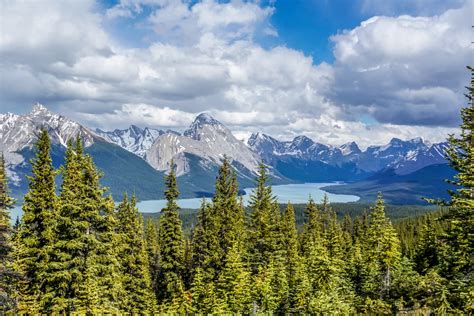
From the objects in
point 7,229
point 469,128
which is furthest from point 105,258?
point 469,128

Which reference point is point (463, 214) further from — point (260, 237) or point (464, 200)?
point (260, 237)

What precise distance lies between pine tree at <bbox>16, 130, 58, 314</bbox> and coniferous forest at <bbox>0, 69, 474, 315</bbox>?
0.27 feet

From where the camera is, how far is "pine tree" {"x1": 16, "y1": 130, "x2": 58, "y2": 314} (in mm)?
31266

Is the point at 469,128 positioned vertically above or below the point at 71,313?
above

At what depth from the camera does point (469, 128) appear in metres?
22.4

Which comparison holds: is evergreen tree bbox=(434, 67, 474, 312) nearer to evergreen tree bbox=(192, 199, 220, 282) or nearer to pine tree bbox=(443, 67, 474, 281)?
pine tree bbox=(443, 67, 474, 281)

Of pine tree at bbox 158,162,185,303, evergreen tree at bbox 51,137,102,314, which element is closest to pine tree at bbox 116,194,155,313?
pine tree at bbox 158,162,185,303

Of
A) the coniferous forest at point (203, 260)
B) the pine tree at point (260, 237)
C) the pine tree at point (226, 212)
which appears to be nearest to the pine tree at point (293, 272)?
the coniferous forest at point (203, 260)

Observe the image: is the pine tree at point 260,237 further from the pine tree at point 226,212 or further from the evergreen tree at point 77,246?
the evergreen tree at point 77,246

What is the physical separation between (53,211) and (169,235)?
19275 millimetres

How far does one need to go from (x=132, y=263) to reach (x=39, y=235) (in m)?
13.8

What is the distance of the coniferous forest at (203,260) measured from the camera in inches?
851

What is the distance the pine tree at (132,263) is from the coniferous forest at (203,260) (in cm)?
12

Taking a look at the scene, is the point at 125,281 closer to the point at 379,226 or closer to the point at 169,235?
the point at 169,235
